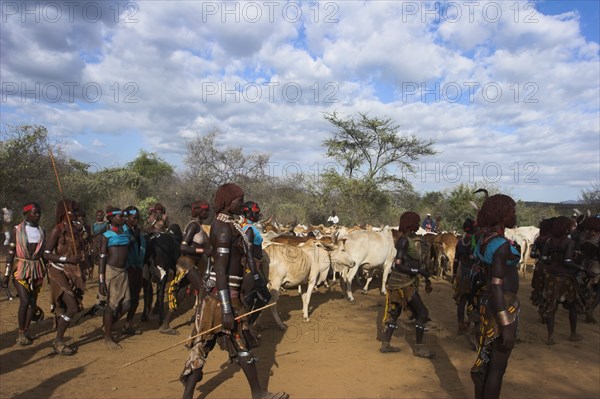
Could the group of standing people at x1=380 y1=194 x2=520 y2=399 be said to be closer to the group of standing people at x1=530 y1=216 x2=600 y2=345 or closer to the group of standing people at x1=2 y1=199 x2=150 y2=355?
the group of standing people at x1=530 y1=216 x2=600 y2=345

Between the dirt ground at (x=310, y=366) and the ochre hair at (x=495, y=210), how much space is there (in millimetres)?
2420

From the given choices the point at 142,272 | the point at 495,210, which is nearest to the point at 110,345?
the point at 142,272

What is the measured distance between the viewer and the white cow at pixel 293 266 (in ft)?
27.2

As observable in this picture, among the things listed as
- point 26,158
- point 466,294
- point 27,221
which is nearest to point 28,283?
point 27,221

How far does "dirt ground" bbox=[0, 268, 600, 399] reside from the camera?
5.28 metres

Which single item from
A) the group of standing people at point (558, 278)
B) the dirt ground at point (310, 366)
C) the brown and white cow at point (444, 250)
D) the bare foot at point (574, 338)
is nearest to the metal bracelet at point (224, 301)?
the dirt ground at point (310, 366)

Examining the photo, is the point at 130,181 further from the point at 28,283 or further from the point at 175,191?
the point at 28,283

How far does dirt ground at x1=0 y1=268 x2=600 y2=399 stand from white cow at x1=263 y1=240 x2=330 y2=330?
2.41 ft

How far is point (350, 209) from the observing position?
29.7m

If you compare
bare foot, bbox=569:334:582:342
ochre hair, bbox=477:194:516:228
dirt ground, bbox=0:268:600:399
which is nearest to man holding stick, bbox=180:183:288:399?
dirt ground, bbox=0:268:600:399

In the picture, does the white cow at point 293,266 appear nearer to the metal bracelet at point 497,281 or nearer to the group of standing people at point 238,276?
the group of standing people at point 238,276

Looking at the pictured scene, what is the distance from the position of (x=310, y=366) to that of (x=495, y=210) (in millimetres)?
3514

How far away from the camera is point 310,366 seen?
6.15 meters

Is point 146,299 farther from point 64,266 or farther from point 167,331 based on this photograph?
point 64,266
